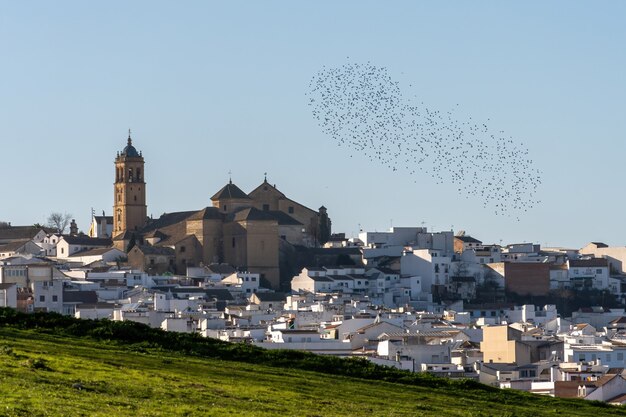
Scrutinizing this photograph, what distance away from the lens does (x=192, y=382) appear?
22.2 meters

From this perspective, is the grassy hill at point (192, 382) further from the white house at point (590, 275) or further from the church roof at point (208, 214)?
the white house at point (590, 275)

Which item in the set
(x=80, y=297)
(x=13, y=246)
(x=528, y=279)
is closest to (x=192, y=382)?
(x=80, y=297)

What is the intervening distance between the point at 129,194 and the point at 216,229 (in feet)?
34.8

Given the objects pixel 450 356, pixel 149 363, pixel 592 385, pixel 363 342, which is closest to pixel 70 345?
pixel 149 363

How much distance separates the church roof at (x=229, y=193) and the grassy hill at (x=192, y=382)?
8132cm

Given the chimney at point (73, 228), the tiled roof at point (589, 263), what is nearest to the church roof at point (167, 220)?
the chimney at point (73, 228)

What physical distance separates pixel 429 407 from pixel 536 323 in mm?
65241

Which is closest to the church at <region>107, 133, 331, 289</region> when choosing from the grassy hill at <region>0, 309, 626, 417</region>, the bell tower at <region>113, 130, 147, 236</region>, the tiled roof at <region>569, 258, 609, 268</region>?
the bell tower at <region>113, 130, 147, 236</region>

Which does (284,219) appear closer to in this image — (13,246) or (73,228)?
(13,246)

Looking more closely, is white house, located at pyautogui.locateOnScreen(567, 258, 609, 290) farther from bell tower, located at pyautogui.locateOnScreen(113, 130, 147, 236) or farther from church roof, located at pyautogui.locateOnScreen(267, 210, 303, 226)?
bell tower, located at pyautogui.locateOnScreen(113, 130, 147, 236)

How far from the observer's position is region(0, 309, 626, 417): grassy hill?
19.1 meters

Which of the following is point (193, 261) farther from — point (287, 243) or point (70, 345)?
point (70, 345)

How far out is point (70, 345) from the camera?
2608cm

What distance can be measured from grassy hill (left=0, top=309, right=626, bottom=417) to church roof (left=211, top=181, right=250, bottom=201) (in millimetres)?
81315
